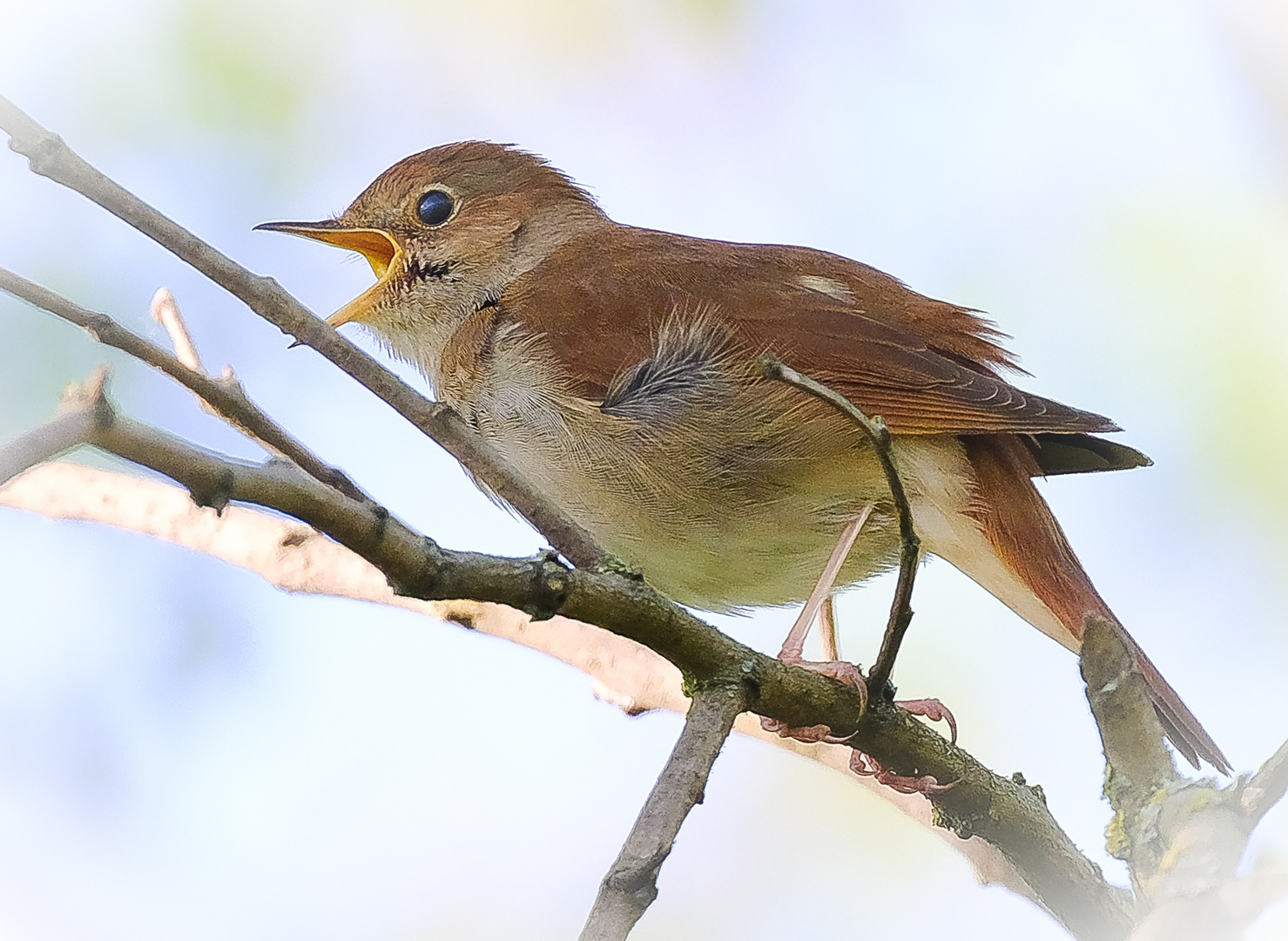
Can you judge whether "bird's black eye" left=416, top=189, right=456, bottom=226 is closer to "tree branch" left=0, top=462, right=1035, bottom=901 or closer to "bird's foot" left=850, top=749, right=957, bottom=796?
"tree branch" left=0, top=462, right=1035, bottom=901

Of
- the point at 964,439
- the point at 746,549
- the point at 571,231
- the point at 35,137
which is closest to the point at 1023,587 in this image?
the point at 964,439

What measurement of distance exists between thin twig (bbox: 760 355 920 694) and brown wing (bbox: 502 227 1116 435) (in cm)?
104

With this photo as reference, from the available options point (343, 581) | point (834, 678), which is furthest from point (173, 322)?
point (834, 678)

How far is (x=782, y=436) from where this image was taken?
2.92 metres

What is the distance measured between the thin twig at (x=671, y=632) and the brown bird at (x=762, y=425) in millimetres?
433

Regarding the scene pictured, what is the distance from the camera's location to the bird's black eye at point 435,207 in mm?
3885

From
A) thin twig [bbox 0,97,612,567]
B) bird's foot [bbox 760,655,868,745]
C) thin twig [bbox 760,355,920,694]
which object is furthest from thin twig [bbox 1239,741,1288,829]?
thin twig [bbox 0,97,612,567]

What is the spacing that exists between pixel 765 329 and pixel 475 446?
143 cm

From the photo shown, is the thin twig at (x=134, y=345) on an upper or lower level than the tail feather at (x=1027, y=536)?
lower

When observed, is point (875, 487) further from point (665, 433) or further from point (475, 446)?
point (475, 446)

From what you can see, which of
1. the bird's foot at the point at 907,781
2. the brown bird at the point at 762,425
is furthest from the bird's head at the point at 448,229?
the bird's foot at the point at 907,781

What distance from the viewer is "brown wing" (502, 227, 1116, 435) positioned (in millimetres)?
2986

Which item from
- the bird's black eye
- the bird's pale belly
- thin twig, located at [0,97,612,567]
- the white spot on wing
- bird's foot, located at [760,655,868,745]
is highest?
the bird's black eye

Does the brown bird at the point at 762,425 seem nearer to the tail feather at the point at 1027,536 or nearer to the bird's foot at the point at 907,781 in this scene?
the tail feather at the point at 1027,536
